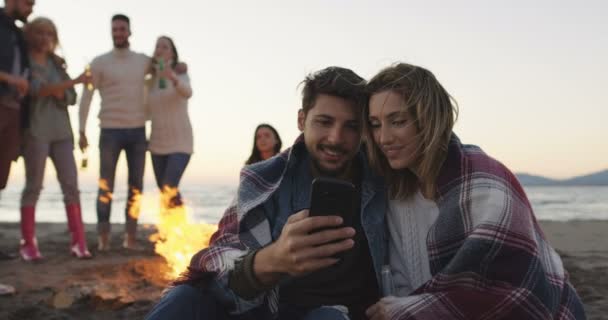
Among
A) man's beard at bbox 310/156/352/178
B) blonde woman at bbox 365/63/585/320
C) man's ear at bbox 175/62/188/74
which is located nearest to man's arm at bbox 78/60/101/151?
man's ear at bbox 175/62/188/74

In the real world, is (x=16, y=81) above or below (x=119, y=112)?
above

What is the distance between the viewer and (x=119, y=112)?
6059 millimetres

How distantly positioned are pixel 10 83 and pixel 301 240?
12.9 feet

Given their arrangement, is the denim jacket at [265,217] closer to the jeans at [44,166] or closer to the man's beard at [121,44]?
the jeans at [44,166]

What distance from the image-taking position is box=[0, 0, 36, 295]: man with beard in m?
4.73

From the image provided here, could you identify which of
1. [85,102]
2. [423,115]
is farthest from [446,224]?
[85,102]

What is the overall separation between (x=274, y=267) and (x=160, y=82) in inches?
185

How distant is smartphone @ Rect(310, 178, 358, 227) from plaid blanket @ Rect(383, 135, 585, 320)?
0.43 m

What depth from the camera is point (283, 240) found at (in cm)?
188

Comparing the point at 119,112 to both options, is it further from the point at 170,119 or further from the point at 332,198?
the point at 332,198

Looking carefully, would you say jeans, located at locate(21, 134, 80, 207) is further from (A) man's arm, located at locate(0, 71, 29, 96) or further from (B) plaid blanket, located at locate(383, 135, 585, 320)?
(B) plaid blanket, located at locate(383, 135, 585, 320)

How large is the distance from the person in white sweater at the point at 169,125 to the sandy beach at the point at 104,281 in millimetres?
865

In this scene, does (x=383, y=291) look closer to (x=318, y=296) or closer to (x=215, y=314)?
(x=318, y=296)

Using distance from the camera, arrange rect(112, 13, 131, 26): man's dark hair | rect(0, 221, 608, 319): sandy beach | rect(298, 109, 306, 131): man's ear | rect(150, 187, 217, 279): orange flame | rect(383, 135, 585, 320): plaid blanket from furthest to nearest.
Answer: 1. rect(112, 13, 131, 26): man's dark hair
2. rect(150, 187, 217, 279): orange flame
3. rect(0, 221, 608, 319): sandy beach
4. rect(298, 109, 306, 131): man's ear
5. rect(383, 135, 585, 320): plaid blanket
